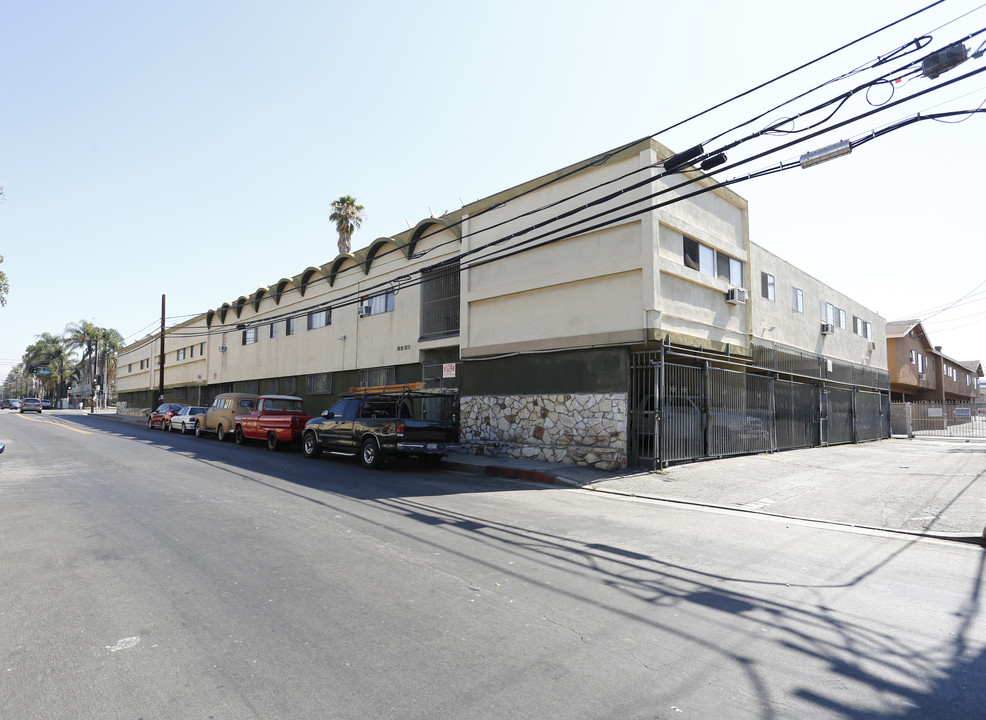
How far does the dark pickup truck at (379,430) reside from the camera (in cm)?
1419

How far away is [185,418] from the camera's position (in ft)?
89.6

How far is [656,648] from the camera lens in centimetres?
405

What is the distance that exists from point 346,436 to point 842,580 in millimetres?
12100

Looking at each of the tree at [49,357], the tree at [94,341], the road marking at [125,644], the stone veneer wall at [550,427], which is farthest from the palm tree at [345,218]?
the tree at [49,357]

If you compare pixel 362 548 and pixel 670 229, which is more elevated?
pixel 670 229

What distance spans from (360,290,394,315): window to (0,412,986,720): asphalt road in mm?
15364

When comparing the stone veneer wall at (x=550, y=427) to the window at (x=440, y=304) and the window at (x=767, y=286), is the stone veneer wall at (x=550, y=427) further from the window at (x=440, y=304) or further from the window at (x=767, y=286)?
the window at (x=767, y=286)

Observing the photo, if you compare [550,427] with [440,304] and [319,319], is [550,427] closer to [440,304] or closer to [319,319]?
[440,304]

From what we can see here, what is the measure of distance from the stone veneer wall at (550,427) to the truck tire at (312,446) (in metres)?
4.43

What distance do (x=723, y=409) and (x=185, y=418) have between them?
2330 cm

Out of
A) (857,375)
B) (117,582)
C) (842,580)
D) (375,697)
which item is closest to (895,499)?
(842,580)

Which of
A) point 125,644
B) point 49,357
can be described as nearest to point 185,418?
point 125,644

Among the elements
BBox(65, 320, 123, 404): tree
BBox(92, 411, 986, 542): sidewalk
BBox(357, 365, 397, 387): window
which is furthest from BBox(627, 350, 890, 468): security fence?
BBox(65, 320, 123, 404): tree

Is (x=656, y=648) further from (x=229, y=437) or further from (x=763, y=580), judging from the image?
(x=229, y=437)
